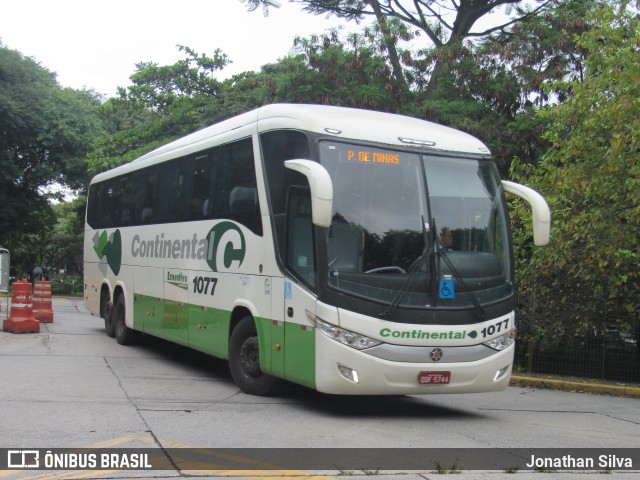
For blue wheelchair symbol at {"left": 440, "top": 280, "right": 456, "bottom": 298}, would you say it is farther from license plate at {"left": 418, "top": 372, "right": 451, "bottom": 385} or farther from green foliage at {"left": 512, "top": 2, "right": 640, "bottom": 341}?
green foliage at {"left": 512, "top": 2, "right": 640, "bottom": 341}

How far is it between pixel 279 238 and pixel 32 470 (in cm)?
409

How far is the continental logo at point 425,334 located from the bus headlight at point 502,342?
28cm

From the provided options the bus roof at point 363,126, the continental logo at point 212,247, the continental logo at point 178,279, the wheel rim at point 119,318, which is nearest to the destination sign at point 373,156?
the bus roof at point 363,126

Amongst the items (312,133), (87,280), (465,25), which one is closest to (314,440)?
(312,133)

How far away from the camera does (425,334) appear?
8.45 meters

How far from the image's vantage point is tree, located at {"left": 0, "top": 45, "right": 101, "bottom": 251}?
37.6 metres

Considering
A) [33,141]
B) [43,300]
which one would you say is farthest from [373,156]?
[33,141]

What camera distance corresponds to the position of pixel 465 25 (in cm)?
2405

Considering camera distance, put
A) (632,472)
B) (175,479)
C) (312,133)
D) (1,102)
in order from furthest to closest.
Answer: (1,102)
(312,133)
(632,472)
(175,479)

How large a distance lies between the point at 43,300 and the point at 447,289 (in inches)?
597

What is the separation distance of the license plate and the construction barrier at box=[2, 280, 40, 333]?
11.6 m

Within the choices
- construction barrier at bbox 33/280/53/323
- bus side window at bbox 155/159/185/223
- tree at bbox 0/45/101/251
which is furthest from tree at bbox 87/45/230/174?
bus side window at bbox 155/159/185/223

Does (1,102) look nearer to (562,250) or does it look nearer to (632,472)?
(562,250)

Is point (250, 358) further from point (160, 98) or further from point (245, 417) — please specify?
point (160, 98)
